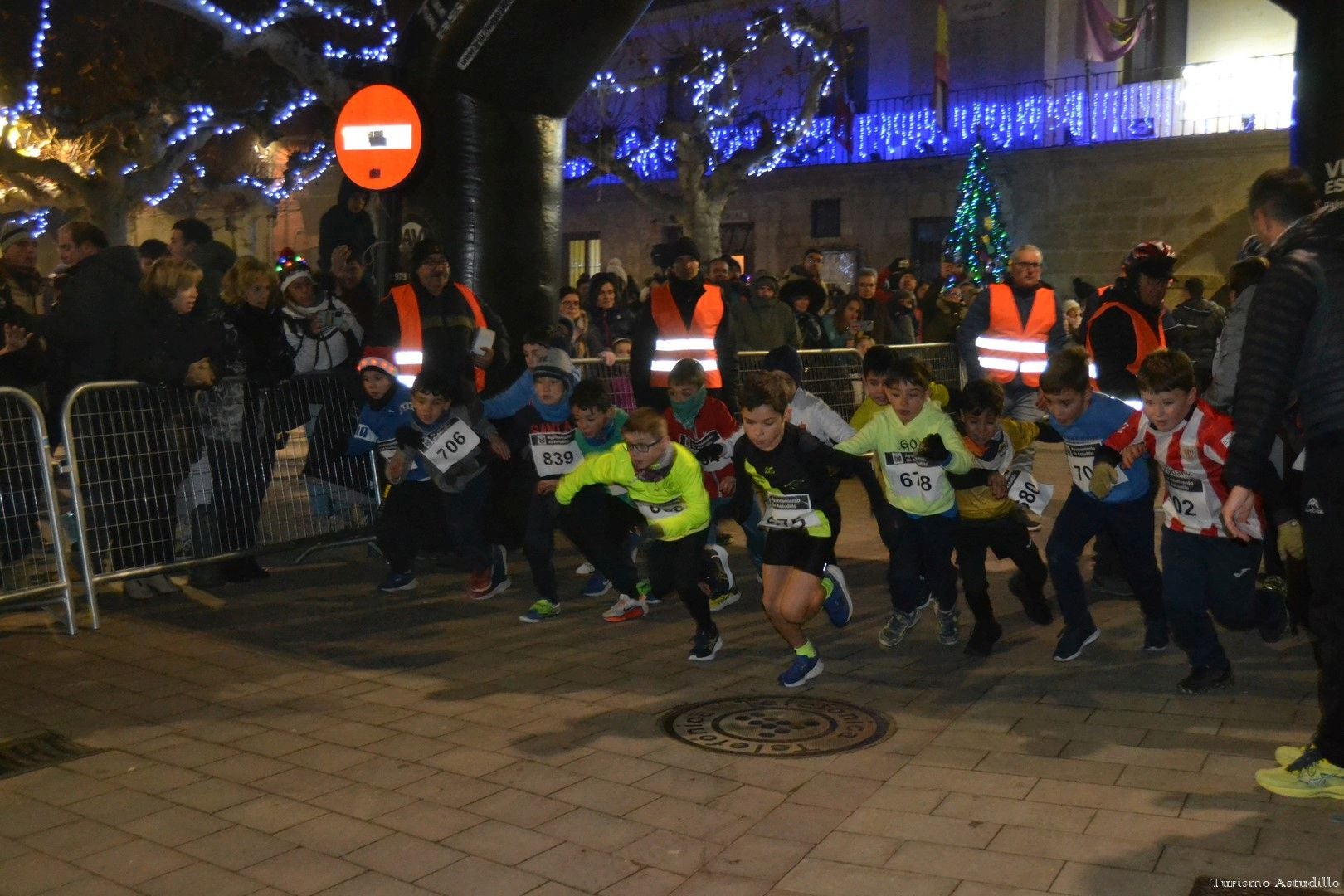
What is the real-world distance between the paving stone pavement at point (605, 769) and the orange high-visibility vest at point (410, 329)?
194 centimetres

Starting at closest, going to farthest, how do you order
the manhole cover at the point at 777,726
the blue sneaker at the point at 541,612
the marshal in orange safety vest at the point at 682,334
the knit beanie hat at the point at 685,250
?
the manhole cover at the point at 777,726, the blue sneaker at the point at 541,612, the marshal in orange safety vest at the point at 682,334, the knit beanie hat at the point at 685,250

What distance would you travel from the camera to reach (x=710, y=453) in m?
7.73

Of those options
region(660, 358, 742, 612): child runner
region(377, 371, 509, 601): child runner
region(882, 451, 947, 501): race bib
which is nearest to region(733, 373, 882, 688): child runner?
region(882, 451, 947, 501): race bib

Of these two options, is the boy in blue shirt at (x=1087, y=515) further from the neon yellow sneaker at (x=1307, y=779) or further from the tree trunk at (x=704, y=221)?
the tree trunk at (x=704, y=221)

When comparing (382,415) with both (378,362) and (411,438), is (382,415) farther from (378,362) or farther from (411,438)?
(411,438)

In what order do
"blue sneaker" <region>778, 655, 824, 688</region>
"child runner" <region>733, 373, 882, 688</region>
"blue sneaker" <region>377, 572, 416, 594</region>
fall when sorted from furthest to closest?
"blue sneaker" <region>377, 572, 416, 594</region> → "child runner" <region>733, 373, 882, 688</region> → "blue sneaker" <region>778, 655, 824, 688</region>

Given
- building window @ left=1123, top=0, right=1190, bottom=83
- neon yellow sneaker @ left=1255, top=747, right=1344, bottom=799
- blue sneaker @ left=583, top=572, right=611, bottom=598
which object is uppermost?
building window @ left=1123, top=0, right=1190, bottom=83

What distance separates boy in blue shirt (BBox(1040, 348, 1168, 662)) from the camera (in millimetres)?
6672

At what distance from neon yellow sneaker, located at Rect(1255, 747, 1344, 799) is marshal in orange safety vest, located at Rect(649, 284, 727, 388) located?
569cm

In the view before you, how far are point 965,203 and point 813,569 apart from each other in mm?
20045

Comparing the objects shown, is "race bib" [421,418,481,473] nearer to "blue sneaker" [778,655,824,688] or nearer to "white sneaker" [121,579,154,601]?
"white sneaker" [121,579,154,601]

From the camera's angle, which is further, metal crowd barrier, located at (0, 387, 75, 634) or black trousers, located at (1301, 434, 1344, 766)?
metal crowd barrier, located at (0, 387, 75, 634)

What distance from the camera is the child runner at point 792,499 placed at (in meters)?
6.50

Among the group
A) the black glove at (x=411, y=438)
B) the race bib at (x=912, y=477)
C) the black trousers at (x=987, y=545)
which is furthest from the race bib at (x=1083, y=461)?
the black glove at (x=411, y=438)
